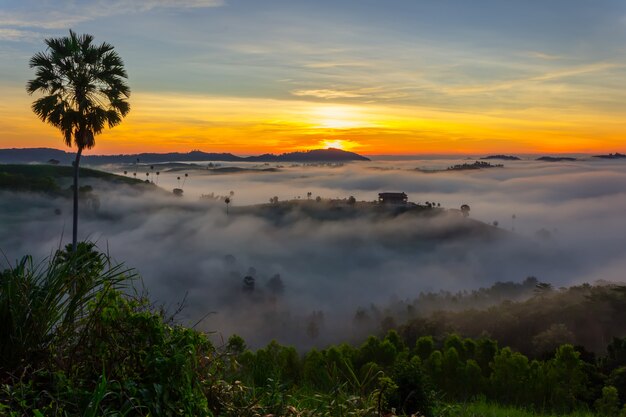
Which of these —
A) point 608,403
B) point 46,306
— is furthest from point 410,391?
point 608,403

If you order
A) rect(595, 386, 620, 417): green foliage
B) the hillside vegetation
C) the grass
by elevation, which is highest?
the hillside vegetation

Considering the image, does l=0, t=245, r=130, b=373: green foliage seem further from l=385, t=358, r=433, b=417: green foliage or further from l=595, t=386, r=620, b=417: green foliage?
l=595, t=386, r=620, b=417: green foliage

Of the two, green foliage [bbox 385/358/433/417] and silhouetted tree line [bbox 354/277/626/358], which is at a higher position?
green foliage [bbox 385/358/433/417]

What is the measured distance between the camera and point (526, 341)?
85.3 m

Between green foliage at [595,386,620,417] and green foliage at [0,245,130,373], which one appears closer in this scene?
green foliage at [0,245,130,373]

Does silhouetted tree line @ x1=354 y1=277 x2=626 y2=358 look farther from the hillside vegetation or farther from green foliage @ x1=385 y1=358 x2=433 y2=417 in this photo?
the hillside vegetation

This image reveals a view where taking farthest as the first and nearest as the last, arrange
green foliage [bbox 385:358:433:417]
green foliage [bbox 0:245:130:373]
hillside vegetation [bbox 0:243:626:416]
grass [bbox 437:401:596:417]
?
green foliage [bbox 385:358:433:417], grass [bbox 437:401:596:417], green foliage [bbox 0:245:130:373], hillside vegetation [bbox 0:243:626:416]

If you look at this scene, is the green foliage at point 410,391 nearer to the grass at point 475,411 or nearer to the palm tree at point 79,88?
the grass at point 475,411

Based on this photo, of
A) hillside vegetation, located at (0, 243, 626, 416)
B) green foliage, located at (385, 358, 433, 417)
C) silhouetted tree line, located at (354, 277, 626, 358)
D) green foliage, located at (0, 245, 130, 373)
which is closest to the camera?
hillside vegetation, located at (0, 243, 626, 416)

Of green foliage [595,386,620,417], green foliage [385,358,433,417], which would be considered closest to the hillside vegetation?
green foliage [385,358,433,417]

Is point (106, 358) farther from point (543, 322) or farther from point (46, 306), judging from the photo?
point (543, 322)

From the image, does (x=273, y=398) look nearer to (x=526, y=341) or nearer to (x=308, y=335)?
(x=526, y=341)

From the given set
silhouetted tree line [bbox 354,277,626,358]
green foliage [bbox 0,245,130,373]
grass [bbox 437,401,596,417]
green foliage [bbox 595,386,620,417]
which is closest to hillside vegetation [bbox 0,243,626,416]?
green foliage [bbox 0,245,130,373]

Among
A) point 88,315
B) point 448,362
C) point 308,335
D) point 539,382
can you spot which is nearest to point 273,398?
point 88,315
